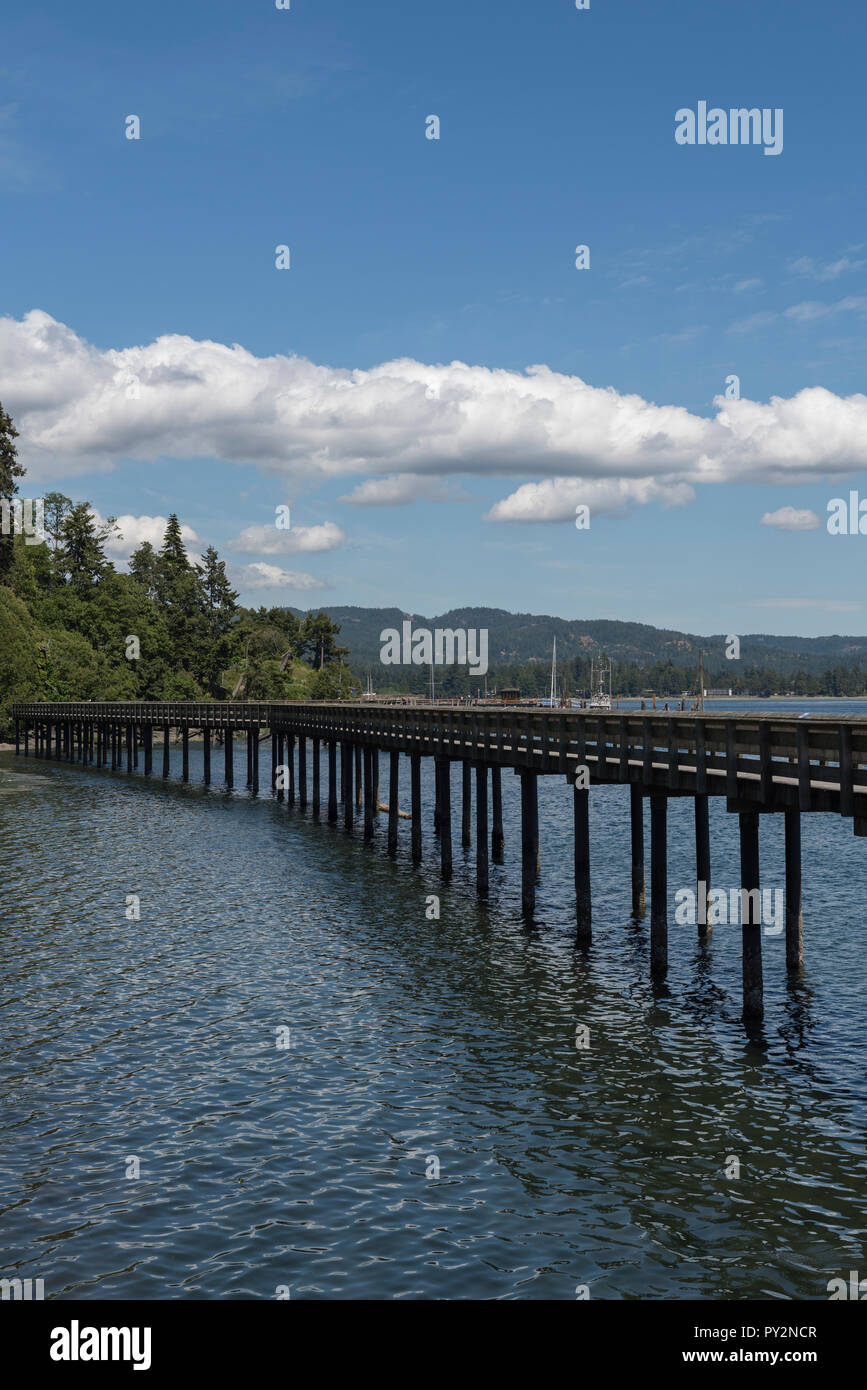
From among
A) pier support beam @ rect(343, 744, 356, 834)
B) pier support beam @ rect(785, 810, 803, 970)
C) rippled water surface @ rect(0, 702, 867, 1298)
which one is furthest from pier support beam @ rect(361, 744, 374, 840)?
pier support beam @ rect(785, 810, 803, 970)

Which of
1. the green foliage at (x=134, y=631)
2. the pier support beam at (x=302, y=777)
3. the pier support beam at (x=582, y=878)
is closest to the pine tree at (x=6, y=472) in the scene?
the green foliage at (x=134, y=631)

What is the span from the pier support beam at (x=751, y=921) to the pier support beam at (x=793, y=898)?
1.99 m

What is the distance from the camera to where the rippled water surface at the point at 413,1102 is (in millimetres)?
13180

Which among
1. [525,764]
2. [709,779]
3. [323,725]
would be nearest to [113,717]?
[323,725]

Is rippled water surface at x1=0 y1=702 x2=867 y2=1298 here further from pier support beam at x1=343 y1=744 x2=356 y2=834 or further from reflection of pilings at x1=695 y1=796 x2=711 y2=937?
pier support beam at x1=343 y1=744 x2=356 y2=834

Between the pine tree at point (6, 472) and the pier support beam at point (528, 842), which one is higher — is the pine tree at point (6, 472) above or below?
above

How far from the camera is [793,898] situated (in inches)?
1003

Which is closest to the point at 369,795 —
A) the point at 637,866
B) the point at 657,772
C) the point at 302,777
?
the point at 302,777

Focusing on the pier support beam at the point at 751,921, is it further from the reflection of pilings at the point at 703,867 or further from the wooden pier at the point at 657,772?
the reflection of pilings at the point at 703,867

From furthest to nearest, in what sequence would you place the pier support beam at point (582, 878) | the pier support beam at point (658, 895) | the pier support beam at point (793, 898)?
the pier support beam at point (582, 878)
the pier support beam at point (658, 895)
the pier support beam at point (793, 898)

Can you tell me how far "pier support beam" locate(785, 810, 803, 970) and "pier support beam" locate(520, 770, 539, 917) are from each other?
772 centimetres

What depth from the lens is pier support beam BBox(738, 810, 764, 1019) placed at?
841 inches
